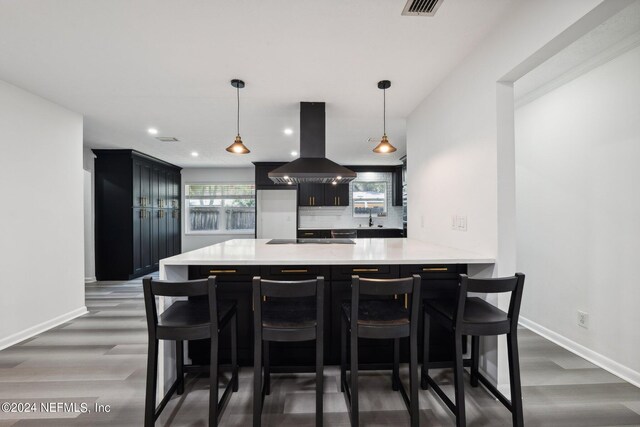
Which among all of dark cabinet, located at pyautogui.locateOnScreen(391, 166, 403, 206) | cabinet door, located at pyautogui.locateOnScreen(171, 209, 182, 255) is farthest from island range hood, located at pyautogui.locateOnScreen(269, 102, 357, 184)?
cabinet door, located at pyautogui.locateOnScreen(171, 209, 182, 255)

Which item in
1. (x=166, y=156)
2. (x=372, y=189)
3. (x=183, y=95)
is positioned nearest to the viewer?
(x=183, y=95)

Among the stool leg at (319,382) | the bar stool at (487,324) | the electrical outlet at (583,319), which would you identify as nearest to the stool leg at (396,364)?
the bar stool at (487,324)

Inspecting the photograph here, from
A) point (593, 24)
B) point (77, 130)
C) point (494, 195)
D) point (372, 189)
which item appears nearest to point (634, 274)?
point (494, 195)

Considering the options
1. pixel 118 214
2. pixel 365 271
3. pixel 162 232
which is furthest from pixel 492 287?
pixel 162 232

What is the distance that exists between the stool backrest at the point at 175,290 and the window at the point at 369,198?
18.9 ft

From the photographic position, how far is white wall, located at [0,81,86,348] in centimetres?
279

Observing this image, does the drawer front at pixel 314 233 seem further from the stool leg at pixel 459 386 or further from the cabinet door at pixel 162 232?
the stool leg at pixel 459 386

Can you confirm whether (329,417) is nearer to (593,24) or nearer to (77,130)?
(593,24)

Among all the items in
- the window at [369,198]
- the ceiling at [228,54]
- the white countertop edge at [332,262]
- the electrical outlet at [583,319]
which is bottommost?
the electrical outlet at [583,319]

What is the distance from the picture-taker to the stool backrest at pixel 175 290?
1475 mm

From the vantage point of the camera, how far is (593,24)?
1.44 metres

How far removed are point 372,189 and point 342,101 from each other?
13.4 feet

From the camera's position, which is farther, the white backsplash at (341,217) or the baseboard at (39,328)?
the white backsplash at (341,217)

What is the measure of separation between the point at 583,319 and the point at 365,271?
6.72ft
